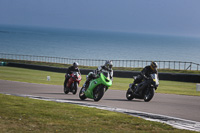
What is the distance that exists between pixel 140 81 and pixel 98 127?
741 cm

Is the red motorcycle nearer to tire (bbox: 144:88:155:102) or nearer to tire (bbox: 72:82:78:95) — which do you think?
tire (bbox: 72:82:78:95)

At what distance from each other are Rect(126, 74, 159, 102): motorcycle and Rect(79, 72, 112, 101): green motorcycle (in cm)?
173

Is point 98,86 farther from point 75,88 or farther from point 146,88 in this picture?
point 75,88

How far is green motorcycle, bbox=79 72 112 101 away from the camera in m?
14.4

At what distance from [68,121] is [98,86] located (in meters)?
5.32

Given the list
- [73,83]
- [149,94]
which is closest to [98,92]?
[149,94]

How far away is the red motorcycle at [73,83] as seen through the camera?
18527mm

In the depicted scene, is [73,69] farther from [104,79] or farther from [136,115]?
[136,115]

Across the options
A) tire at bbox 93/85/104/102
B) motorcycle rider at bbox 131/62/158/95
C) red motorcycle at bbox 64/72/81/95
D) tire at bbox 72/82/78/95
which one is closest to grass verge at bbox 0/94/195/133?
tire at bbox 93/85/104/102

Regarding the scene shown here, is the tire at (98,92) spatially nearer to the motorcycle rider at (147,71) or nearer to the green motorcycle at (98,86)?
the green motorcycle at (98,86)

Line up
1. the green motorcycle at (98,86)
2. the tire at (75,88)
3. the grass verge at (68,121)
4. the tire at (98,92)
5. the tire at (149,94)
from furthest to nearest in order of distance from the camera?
the tire at (75,88)
the tire at (149,94)
the tire at (98,92)
the green motorcycle at (98,86)
the grass verge at (68,121)

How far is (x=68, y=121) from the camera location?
9648mm

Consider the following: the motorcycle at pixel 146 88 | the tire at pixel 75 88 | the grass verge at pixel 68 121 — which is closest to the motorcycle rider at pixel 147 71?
the motorcycle at pixel 146 88

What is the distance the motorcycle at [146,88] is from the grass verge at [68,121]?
4100mm
